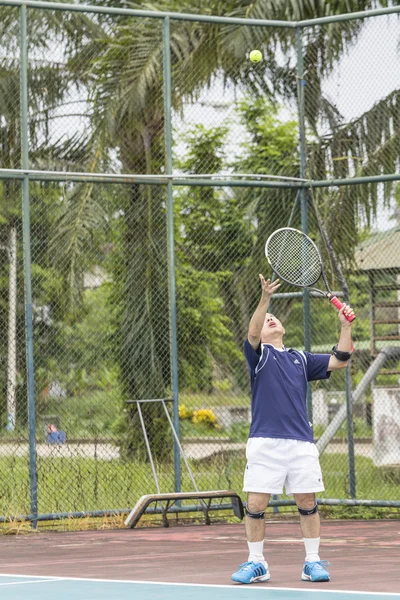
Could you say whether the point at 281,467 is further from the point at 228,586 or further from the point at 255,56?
the point at 255,56

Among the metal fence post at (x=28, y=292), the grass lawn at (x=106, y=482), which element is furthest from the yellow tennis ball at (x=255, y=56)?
the grass lawn at (x=106, y=482)

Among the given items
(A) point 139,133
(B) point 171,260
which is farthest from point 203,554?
(A) point 139,133

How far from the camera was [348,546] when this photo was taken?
9117 millimetres

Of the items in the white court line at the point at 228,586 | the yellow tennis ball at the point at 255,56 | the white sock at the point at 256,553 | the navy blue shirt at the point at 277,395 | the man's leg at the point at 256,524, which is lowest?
the white court line at the point at 228,586

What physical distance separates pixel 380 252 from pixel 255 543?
6.29 m

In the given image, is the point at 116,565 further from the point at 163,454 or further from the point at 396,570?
the point at 163,454

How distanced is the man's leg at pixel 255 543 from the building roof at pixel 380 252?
5.85m

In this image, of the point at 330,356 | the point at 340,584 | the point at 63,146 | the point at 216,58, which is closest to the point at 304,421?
the point at 330,356

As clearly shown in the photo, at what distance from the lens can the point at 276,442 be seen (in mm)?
7238

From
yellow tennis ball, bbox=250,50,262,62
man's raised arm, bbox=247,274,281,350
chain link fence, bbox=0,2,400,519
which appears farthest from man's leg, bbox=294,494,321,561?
yellow tennis ball, bbox=250,50,262,62

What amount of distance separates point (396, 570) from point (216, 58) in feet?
23.1

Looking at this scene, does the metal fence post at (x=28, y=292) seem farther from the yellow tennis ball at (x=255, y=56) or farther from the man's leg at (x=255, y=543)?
the man's leg at (x=255, y=543)

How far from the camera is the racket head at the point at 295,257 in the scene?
8188 mm

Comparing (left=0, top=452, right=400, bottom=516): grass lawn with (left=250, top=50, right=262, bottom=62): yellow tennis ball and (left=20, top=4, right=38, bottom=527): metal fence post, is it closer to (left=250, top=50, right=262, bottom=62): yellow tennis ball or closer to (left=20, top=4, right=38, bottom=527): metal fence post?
(left=20, top=4, right=38, bottom=527): metal fence post
